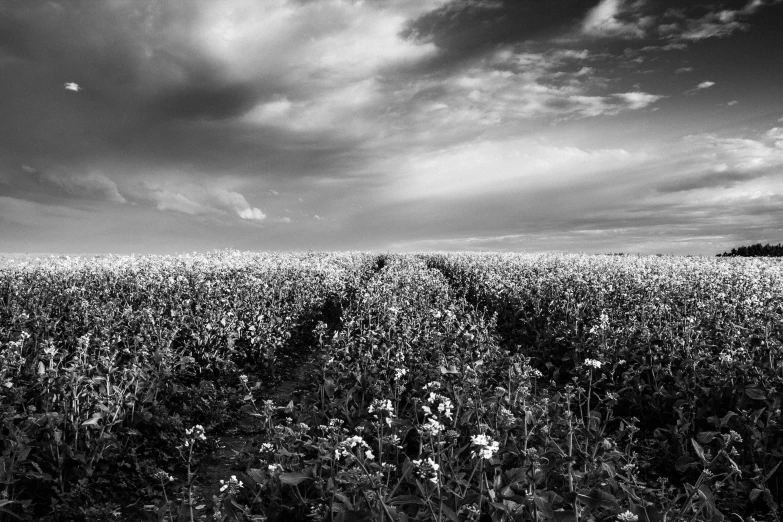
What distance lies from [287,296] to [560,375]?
8.48 m

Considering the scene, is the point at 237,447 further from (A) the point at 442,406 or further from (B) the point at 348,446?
(A) the point at 442,406

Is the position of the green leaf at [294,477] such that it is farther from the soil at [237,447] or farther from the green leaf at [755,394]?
the green leaf at [755,394]

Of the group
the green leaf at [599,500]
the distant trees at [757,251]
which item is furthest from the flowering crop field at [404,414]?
the distant trees at [757,251]

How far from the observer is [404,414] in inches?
254

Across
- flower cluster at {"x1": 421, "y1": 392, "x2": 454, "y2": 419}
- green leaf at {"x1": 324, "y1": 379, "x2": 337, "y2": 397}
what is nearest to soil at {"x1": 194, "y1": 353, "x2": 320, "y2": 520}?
green leaf at {"x1": 324, "y1": 379, "x2": 337, "y2": 397}

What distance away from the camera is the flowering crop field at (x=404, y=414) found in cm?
340

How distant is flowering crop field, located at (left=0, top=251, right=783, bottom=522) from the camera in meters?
3.40

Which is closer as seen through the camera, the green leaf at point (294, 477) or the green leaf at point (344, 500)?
the green leaf at point (344, 500)

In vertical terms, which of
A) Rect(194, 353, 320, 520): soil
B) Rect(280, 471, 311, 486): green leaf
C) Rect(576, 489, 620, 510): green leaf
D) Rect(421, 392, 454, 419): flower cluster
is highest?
Rect(421, 392, 454, 419): flower cluster

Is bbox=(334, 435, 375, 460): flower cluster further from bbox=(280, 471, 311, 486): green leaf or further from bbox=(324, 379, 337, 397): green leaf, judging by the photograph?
bbox=(324, 379, 337, 397): green leaf

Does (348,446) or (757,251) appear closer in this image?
(348,446)

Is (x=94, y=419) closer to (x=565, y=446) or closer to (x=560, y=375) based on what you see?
(x=565, y=446)

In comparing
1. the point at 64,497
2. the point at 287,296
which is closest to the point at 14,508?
the point at 64,497

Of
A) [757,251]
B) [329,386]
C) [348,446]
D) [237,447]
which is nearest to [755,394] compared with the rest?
[348,446]
